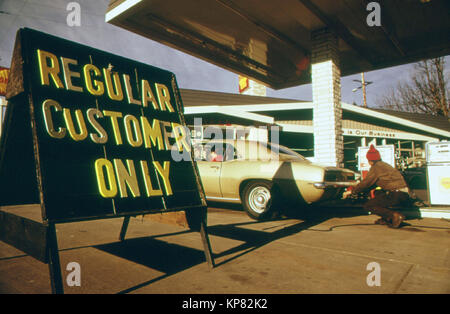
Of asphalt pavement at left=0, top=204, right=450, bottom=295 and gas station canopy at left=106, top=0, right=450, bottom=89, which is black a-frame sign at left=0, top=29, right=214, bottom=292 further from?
gas station canopy at left=106, top=0, right=450, bottom=89

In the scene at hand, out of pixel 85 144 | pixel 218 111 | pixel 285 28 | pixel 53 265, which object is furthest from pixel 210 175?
pixel 218 111

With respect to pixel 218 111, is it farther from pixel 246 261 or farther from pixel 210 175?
pixel 246 261

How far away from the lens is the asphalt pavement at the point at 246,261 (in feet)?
8.55

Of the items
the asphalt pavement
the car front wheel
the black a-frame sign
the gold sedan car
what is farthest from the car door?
the black a-frame sign

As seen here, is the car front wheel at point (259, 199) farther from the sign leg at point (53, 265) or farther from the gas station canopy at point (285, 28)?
the gas station canopy at point (285, 28)

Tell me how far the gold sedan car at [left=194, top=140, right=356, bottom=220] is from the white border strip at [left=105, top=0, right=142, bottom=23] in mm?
3910

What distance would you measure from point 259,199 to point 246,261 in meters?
2.89

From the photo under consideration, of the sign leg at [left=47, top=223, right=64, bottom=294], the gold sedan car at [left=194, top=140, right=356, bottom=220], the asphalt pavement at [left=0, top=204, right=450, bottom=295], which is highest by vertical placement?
the gold sedan car at [left=194, top=140, right=356, bottom=220]

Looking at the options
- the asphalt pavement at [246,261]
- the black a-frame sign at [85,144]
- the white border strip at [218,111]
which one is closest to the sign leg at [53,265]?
the black a-frame sign at [85,144]

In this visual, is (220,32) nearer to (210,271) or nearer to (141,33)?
(141,33)

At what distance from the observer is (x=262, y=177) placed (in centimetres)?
612

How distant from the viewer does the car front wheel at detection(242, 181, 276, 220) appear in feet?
19.6

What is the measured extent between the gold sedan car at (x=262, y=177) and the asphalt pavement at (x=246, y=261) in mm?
744

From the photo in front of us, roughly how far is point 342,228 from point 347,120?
1538 centimetres
